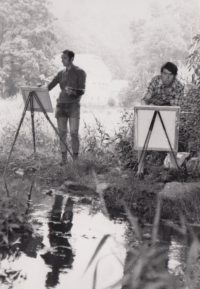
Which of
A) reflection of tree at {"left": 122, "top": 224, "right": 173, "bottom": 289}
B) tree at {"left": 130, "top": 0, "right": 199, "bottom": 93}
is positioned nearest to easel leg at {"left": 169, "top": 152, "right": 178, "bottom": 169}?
reflection of tree at {"left": 122, "top": 224, "right": 173, "bottom": 289}

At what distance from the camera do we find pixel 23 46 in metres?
14.5

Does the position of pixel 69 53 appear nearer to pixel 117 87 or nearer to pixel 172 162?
pixel 172 162

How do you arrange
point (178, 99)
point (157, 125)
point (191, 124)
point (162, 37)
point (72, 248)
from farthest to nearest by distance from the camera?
1. point (162, 37)
2. point (191, 124)
3. point (178, 99)
4. point (157, 125)
5. point (72, 248)

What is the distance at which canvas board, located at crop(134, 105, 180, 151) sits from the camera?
7094 millimetres

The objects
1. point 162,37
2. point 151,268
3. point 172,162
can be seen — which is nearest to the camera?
point 151,268

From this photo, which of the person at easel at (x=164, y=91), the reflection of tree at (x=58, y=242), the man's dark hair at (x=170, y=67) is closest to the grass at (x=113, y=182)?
the reflection of tree at (x=58, y=242)

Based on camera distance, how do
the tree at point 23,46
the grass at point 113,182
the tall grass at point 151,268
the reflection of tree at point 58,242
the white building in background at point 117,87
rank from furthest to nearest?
the tree at point 23,46, the white building in background at point 117,87, the grass at point 113,182, the reflection of tree at point 58,242, the tall grass at point 151,268

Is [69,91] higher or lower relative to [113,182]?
higher

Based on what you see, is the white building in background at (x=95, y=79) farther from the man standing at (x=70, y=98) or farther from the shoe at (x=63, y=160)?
the shoe at (x=63, y=160)

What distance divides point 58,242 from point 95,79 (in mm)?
8816

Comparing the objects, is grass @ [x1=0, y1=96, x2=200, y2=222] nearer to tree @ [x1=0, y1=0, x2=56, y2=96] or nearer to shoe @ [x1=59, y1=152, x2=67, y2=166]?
shoe @ [x1=59, y1=152, x2=67, y2=166]

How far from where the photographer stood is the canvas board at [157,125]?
23.3 feet

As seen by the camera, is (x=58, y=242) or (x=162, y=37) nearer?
(x=58, y=242)

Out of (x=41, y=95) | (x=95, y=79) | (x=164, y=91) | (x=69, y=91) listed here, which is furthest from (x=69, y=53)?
(x=95, y=79)
